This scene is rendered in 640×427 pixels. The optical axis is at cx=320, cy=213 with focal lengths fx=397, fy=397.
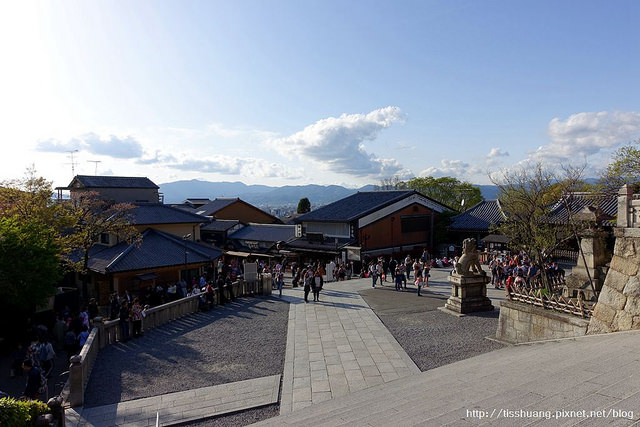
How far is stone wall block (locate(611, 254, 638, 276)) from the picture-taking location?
31.1 feet

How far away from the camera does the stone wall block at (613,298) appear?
959cm

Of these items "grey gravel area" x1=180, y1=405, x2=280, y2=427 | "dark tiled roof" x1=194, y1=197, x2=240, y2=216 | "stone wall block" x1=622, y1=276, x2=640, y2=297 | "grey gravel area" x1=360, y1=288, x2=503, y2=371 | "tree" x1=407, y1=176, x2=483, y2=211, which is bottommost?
"grey gravel area" x1=180, y1=405, x2=280, y2=427

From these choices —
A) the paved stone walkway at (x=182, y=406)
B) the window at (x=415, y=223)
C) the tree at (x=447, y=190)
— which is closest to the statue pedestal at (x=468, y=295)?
the paved stone walkway at (x=182, y=406)

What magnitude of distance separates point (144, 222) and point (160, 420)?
24.4 meters

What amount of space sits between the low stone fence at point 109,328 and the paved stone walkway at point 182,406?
0.48 metres

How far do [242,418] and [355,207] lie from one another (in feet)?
95.0

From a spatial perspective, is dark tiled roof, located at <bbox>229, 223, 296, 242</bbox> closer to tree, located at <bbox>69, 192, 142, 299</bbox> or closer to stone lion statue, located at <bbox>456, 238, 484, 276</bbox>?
tree, located at <bbox>69, 192, 142, 299</bbox>

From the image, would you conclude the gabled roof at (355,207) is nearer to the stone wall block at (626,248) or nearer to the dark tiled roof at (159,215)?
the dark tiled roof at (159,215)

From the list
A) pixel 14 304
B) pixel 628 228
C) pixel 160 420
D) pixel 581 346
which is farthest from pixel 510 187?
pixel 14 304

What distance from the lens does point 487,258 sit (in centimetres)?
3023

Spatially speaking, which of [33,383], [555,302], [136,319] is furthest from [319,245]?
[33,383]

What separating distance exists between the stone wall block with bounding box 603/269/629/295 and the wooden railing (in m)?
0.97

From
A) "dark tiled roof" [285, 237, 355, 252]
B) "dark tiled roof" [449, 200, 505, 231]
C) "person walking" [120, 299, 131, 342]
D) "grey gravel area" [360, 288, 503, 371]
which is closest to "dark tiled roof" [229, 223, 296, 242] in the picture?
"dark tiled roof" [285, 237, 355, 252]

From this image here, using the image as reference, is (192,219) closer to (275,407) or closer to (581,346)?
(275,407)
